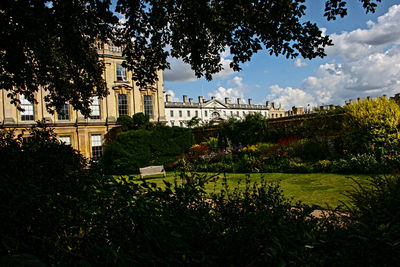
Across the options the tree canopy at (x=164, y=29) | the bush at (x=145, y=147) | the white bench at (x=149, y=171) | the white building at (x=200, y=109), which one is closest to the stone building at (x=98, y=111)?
the bush at (x=145, y=147)

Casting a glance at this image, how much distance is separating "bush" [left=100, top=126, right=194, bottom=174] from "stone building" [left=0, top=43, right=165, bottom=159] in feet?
23.0

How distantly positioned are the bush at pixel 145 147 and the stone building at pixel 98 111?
7.02 m

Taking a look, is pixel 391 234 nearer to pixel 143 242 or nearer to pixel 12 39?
pixel 143 242

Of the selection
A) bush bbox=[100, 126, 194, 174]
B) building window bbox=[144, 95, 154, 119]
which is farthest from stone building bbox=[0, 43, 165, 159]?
bush bbox=[100, 126, 194, 174]

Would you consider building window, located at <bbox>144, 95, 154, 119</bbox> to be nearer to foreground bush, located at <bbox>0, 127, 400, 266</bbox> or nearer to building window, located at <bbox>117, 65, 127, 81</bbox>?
building window, located at <bbox>117, 65, 127, 81</bbox>

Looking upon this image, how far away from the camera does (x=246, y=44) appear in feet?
15.9

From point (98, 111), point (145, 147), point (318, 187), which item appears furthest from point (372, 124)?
point (98, 111)

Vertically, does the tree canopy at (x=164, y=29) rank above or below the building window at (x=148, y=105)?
below

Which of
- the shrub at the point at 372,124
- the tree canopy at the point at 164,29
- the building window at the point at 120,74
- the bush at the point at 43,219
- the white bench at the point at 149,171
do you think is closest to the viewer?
the bush at the point at 43,219

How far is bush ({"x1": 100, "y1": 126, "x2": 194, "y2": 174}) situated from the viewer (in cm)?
1611

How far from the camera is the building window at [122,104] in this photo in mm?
25922

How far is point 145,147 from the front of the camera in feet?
54.0

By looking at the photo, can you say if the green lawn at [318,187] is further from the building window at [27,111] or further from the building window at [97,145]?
the building window at [27,111]

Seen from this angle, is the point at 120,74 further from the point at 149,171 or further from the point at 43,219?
the point at 43,219
